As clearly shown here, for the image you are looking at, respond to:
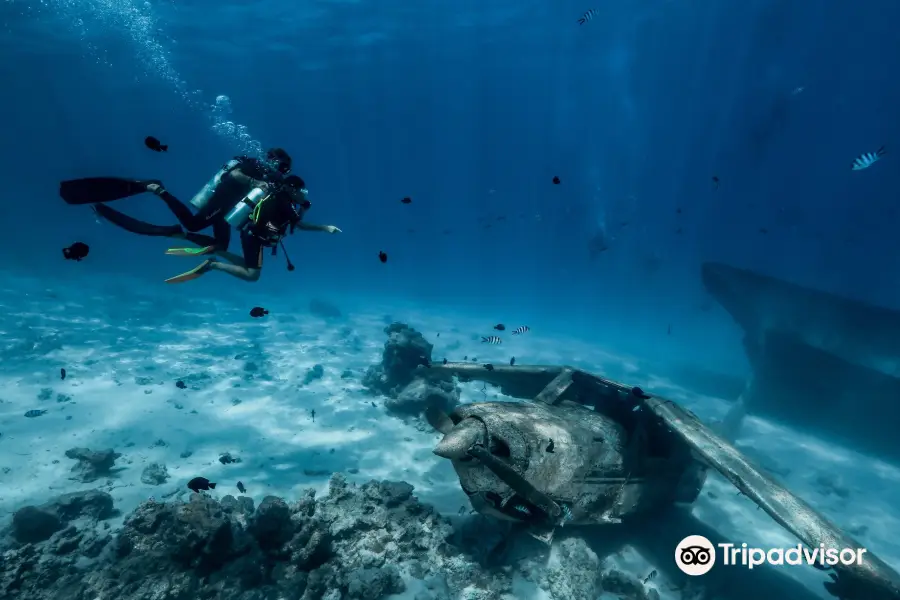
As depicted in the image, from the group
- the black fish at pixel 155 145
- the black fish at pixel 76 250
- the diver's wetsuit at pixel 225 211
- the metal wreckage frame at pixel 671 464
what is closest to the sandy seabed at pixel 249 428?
the metal wreckage frame at pixel 671 464

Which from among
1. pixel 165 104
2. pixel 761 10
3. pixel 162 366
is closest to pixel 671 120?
pixel 761 10

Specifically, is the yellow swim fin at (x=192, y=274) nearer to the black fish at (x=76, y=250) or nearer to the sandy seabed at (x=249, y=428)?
the black fish at (x=76, y=250)

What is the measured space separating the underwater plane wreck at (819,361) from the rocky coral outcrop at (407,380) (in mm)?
12032

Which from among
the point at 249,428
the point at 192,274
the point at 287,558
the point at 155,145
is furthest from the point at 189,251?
the point at 249,428

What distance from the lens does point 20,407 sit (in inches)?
452

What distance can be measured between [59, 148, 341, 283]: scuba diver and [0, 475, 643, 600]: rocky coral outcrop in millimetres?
3388

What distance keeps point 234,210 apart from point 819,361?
2306 centimetres

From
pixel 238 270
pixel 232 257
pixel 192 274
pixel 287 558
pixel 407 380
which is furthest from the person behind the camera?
pixel 407 380

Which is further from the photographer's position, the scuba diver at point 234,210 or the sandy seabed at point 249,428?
the sandy seabed at point 249,428

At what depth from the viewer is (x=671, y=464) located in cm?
690

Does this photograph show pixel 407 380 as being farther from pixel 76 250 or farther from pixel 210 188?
pixel 76 250

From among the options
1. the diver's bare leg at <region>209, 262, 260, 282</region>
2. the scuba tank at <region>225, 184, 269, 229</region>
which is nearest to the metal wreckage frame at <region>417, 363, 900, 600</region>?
the diver's bare leg at <region>209, 262, 260, 282</region>

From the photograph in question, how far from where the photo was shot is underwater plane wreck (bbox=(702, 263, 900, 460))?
52.6 feet

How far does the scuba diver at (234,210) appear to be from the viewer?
18.0ft
